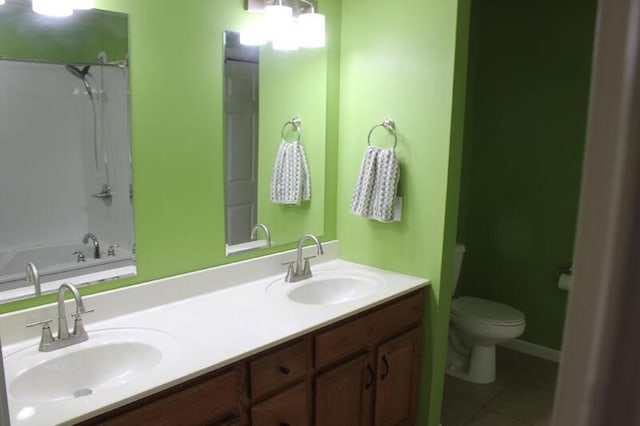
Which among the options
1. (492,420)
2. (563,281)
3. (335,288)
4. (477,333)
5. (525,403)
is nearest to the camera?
(335,288)

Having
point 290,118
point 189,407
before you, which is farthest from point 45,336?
point 290,118

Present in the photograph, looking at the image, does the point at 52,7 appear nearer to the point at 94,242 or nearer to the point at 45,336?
the point at 94,242

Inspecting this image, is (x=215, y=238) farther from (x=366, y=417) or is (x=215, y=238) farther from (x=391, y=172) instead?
(x=366, y=417)

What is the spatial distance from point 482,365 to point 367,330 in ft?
4.47

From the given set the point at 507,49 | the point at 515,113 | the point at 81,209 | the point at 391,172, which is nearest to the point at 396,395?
the point at 391,172

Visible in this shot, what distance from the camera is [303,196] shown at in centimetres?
253

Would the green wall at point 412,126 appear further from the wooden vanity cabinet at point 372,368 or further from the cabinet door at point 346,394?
the cabinet door at point 346,394

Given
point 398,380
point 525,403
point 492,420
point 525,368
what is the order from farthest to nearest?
point 525,368 → point 525,403 → point 492,420 → point 398,380

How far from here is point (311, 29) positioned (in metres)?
2.19

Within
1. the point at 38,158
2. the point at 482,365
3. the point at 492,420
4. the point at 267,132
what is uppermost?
the point at 267,132

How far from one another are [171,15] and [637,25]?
1814 millimetres

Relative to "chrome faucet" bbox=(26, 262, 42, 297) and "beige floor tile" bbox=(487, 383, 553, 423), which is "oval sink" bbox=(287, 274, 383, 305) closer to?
"chrome faucet" bbox=(26, 262, 42, 297)

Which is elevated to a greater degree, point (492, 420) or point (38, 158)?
point (38, 158)

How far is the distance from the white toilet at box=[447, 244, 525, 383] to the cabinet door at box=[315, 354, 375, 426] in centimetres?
109
